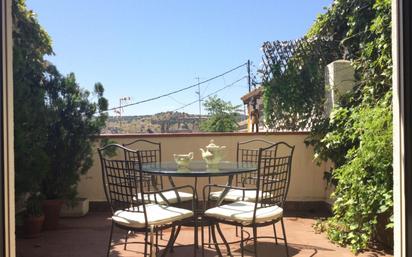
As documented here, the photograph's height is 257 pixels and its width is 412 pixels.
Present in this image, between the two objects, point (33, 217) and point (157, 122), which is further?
point (157, 122)

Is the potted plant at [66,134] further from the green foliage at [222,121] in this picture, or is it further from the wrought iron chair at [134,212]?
the green foliage at [222,121]

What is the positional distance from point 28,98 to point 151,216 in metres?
1.91

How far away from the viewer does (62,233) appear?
13.8 feet

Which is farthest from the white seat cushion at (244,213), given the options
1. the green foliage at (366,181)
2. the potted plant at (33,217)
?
the potted plant at (33,217)

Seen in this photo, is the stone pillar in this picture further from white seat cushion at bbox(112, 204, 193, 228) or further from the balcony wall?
white seat cushion at bbox(112, 204, 193, 228)

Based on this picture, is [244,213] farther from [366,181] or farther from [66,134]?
[66,134]

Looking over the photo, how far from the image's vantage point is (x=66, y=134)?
466 centimetres

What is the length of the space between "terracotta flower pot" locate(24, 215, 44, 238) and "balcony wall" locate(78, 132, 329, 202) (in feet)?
3.69

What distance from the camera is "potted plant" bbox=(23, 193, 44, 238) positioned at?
4.07m

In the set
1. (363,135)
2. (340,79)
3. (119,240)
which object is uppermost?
(340,79)

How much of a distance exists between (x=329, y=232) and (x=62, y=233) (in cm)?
272

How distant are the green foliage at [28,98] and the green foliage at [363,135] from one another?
9.53 feet


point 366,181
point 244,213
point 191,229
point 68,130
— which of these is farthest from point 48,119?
point 366,181

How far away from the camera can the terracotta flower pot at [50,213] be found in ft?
14.2
